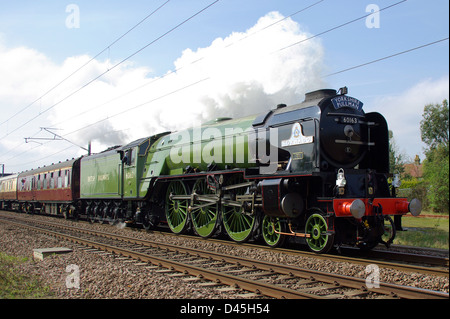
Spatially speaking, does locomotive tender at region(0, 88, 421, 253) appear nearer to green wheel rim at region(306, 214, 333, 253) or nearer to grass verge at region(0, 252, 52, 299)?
green wheel rim at region(306, 214, 333, 253)

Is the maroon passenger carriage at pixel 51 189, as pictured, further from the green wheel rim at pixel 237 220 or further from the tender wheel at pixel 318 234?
the tender wheel at pixel 318 234

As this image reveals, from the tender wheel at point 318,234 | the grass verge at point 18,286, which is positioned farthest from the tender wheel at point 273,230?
the grass verge at point 18,286

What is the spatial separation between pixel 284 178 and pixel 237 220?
2792mm

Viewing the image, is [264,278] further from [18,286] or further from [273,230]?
[18,286]

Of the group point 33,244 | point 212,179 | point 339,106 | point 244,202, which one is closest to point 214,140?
point 212,179

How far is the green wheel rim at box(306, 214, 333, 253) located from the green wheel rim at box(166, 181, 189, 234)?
5031 millimetres

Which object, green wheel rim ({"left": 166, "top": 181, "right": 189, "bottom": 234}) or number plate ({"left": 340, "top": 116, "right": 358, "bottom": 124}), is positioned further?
green wheel rim ({"left": 166, "top": 181, "right": 189, "bottom": 234})

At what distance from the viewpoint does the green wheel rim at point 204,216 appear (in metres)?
12.1

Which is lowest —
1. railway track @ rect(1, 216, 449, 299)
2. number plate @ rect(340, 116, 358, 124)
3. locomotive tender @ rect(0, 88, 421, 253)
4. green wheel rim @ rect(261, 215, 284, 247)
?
railway track @ rect(1, 216, 449, 299)

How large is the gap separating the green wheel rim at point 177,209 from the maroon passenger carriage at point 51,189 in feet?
33.7

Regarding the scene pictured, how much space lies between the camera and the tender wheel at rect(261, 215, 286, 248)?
→ 9.65m

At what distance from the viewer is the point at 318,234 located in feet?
28.5

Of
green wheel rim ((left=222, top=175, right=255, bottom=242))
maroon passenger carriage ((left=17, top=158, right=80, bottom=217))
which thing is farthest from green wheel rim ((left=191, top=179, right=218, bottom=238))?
maroon passenger carriage ((left=17, top=158, right=80, bottom=217))
